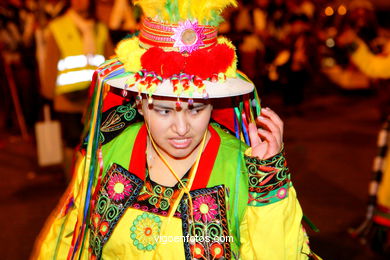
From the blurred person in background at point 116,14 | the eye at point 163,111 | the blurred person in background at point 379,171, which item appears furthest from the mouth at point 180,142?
the blurred person in background at point 116,14

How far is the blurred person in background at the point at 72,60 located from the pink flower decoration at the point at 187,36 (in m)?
2.79

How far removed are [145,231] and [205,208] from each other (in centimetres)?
26

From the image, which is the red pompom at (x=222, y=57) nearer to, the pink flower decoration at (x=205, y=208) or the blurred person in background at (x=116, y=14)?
the pink flower decoration at (x=205, y=208)

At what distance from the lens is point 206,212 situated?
1910 mm

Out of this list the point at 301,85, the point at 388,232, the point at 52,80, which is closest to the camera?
the point at 388,232

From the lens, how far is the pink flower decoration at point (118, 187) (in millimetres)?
1987

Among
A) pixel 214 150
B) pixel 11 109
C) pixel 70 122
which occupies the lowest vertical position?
pixel 11 109

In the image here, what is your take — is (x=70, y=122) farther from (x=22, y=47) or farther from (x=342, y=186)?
(x=22, y=47)

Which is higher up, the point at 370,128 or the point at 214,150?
the point at 214,150

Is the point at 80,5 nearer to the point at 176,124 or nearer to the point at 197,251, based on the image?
the point at 176,124

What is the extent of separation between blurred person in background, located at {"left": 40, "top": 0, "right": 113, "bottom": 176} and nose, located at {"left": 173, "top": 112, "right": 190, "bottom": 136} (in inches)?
110

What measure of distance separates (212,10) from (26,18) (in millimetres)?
7065

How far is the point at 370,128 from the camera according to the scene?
26.5 feet

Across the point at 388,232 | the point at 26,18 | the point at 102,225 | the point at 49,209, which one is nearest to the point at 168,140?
the point at 102,225
